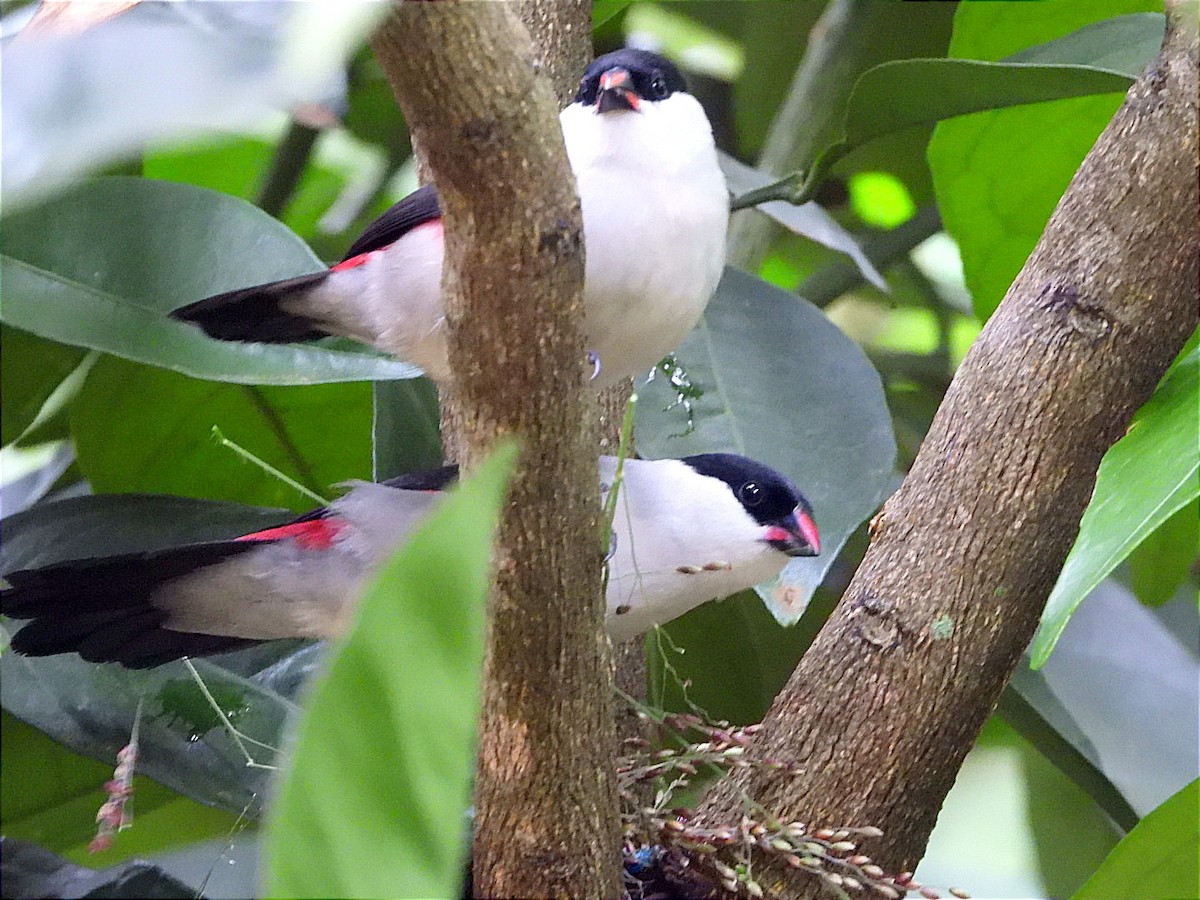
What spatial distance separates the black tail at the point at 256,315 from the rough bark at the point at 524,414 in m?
0.40

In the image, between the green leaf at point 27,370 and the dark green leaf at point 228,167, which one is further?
the dark green leaf at point 228,167

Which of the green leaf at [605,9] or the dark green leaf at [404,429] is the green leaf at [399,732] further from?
the green leaf at [605,9]

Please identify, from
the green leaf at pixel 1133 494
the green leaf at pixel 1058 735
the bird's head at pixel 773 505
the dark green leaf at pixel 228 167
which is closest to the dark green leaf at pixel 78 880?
the bird's head at pixel 773 505

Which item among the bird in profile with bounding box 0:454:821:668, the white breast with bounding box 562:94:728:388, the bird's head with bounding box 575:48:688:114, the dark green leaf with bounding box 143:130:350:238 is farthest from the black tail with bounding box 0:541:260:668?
the dark green leaf with bounding box 143:130:350:238

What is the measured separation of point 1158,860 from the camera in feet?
2.87

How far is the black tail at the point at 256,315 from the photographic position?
105 centimetres

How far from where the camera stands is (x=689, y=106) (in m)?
1.17

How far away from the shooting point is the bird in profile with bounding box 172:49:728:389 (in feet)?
3.21

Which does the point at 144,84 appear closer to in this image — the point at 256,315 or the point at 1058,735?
the point at 256,315

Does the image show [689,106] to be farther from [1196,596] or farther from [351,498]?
[1196,596]

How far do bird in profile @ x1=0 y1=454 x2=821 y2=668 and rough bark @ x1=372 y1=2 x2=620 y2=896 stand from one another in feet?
1.03

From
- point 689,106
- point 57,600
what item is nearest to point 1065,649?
point 689,106

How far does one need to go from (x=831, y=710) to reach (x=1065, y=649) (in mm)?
597

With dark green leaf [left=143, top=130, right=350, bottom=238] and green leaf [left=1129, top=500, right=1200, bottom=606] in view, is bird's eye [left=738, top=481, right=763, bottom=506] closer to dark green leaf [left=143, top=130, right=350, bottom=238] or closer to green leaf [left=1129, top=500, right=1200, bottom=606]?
green leaf [left=1129, top=500, right=1200, bottom=606]
